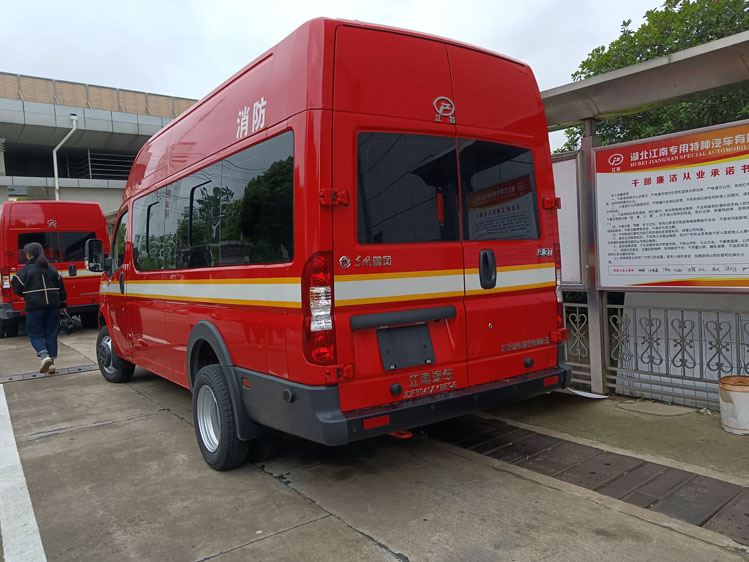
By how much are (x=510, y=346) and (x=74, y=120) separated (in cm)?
2486

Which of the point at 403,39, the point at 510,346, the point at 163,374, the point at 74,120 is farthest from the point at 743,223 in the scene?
the point at 74,120

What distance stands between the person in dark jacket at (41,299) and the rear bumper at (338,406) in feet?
19.5

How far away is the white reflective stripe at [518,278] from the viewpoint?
363 cm

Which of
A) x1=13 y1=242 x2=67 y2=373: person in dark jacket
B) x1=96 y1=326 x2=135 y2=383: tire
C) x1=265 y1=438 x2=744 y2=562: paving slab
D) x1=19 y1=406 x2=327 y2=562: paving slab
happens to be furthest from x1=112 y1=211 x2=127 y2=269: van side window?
x1=265 y1=438 x2=744 y2=562: paving slab

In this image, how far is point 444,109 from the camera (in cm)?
355

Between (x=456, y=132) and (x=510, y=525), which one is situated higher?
(x=456, y=132)

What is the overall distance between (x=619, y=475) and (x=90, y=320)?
14337 millimetres

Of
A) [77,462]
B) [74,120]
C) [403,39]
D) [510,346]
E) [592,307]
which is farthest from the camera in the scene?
[74,120]

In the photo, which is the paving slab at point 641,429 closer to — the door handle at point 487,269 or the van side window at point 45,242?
the door handle at point 487,269

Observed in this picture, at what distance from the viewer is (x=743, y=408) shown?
412 cm

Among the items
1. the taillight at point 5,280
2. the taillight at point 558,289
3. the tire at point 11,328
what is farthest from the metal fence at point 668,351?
the tire at point 11,328

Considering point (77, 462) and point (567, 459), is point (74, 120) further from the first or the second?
point (567, 459)

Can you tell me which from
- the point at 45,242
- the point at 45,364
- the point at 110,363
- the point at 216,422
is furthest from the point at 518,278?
the point at 45,242

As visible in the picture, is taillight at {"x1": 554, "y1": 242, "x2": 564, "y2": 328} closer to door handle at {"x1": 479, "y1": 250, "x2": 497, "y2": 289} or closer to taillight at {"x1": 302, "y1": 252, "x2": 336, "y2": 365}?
door handle at {"x1": 479, "y1": 250, "x2": 497, "y2": 289}
